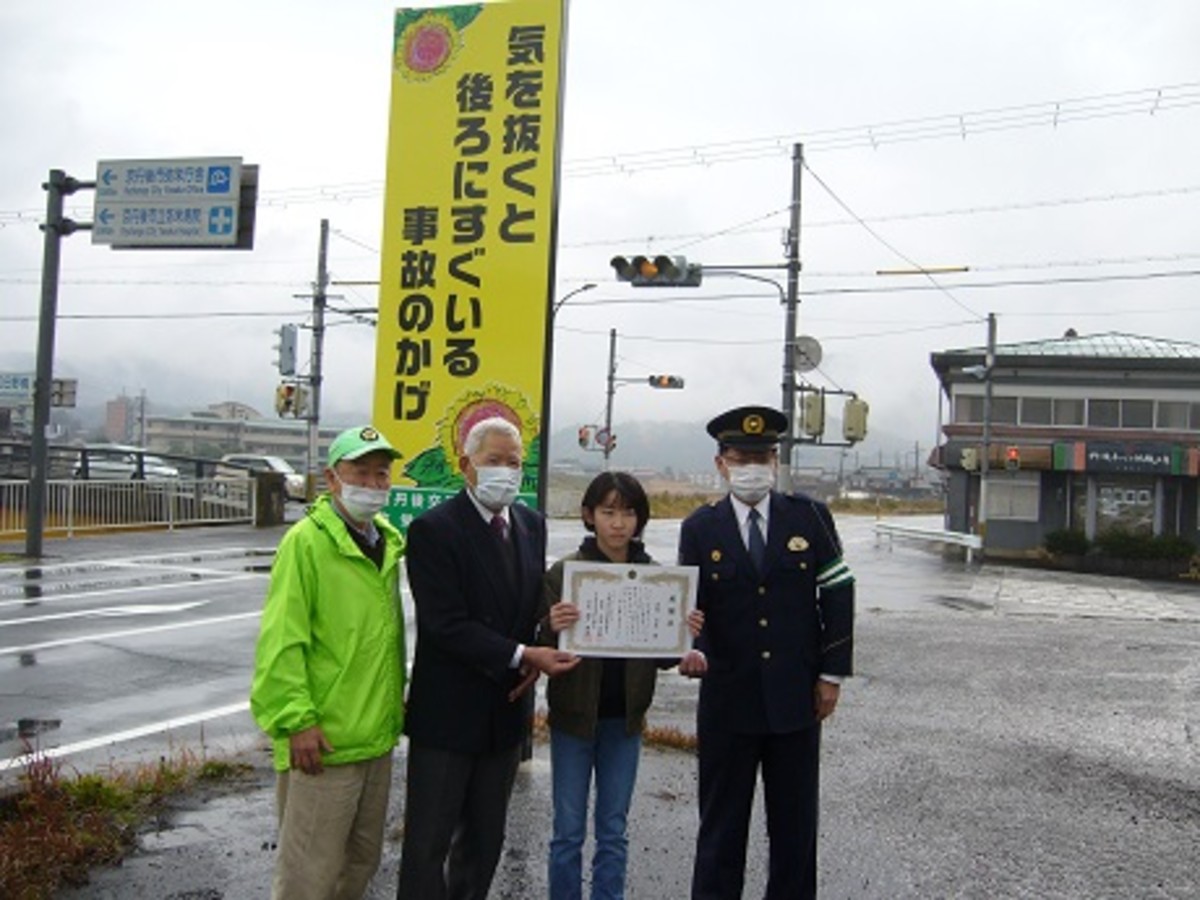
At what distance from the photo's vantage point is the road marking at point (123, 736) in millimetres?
6051

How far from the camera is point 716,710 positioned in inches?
161

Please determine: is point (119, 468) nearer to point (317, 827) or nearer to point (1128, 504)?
point (1128, 504)

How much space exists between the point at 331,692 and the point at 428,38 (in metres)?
4.37

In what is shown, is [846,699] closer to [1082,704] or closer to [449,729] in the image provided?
[1082,704]

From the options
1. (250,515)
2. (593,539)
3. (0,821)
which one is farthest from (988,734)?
(250,515)

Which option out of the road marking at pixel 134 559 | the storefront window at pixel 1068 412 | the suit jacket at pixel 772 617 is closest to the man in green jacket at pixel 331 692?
the suit jacket at pixel 772 617

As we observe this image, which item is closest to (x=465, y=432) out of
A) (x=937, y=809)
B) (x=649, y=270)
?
(x=937, y=809)

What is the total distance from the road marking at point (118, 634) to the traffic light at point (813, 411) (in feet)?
32.4

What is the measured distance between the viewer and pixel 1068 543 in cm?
2827

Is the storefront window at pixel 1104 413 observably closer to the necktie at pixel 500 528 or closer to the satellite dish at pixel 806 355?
the satellite dish at pixel 806 355

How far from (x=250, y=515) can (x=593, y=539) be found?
23.7 metres

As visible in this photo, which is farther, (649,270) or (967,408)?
(967,408)

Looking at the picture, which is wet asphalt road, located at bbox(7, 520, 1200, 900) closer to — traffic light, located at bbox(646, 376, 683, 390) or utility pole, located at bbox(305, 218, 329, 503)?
utility pole, located at bbox(305, 218, 329, 503)

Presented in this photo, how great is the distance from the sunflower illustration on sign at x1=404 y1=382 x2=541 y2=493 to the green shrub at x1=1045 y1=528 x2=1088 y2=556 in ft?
84.6
